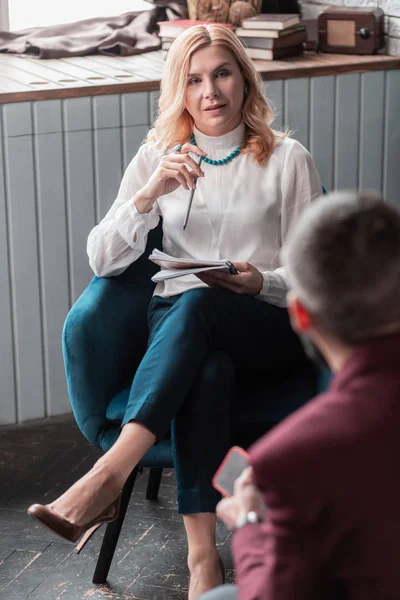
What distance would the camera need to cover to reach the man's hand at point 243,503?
1.20 metres

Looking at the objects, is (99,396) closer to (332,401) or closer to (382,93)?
(332,401)

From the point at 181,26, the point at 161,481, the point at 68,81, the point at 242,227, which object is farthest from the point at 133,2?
the point at 161,481

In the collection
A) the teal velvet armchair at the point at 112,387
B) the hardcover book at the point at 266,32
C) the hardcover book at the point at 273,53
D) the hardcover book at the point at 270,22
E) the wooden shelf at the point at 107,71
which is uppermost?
the hardcover book at the point at 270,22

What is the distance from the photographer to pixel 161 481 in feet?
9.52

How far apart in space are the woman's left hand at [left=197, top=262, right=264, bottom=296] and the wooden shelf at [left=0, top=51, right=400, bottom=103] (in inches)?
40.8

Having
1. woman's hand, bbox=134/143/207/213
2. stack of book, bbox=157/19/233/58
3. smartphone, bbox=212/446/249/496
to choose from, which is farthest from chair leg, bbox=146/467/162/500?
stack of book, bbox=157/19/233/58

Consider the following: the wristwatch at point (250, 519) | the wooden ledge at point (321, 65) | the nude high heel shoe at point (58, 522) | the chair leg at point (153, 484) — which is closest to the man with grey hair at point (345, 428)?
the wristwatch at point (250, 519)

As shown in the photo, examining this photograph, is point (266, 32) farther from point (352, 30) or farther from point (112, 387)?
point (112, 387)

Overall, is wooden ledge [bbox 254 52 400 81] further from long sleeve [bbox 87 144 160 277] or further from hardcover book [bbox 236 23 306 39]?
long sleeve [bbox 87 144 160 277]

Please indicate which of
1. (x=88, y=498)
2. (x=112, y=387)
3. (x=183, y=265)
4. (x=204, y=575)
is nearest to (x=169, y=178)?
(x=183, y=265)

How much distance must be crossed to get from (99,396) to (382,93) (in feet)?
5.90

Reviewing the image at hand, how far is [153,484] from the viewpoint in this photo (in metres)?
2.76

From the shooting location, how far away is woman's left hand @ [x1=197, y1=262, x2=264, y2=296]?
231 cm

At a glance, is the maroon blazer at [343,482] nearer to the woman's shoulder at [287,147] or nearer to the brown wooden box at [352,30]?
the woman's shoulder at [287,147]
